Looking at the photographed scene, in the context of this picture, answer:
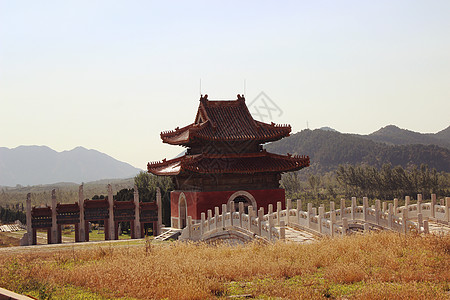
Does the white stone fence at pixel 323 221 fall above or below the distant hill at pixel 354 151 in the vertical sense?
below

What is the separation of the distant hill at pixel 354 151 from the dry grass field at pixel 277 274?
135199 millimetres

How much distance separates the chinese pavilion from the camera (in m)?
29.3

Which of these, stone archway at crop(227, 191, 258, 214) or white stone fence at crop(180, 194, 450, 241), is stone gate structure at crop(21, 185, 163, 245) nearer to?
stone archway at crop(227, 191, 258, 214)

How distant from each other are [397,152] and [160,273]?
14859 cm

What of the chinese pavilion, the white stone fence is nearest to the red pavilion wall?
the chinese pavilion

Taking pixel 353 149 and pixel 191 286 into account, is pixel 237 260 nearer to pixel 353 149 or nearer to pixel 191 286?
pixel 191 286

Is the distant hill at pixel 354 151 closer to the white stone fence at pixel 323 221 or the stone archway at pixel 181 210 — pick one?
the stone archway at pixel 181 210

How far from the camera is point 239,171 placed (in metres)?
29.2

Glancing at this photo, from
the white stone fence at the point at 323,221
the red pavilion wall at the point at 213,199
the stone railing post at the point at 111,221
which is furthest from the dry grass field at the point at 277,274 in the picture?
the stone railing post at the point at 111,221

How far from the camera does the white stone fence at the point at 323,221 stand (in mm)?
19097

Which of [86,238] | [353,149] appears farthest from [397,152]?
[86,238]

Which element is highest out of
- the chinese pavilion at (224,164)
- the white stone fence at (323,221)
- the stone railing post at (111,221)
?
the chinese pavilion at (224,164)

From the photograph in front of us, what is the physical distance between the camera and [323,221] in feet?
65.8

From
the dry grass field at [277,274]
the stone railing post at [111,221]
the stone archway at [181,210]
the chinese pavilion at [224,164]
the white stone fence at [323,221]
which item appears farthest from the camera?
the stone railing post at [111,221]
